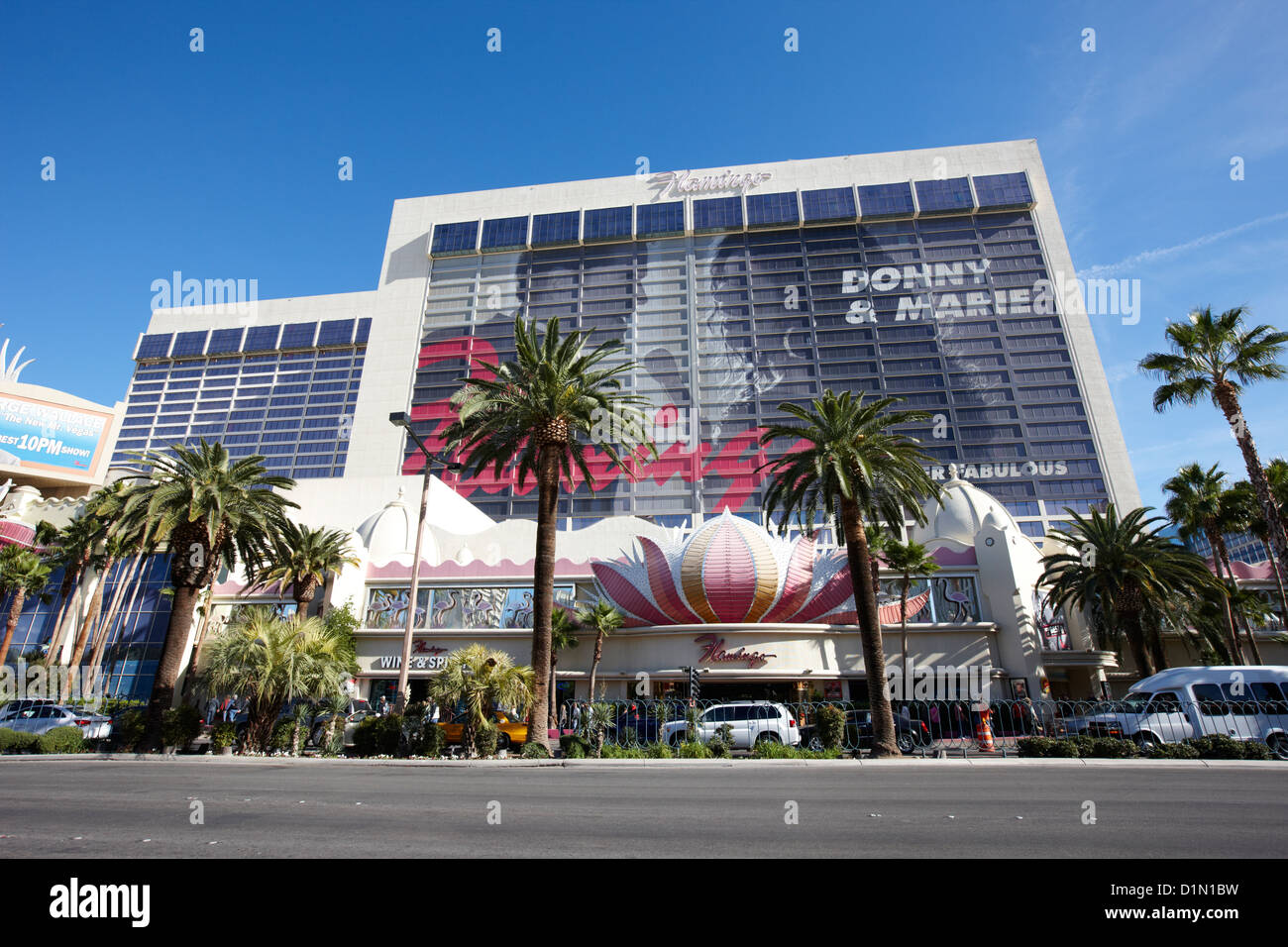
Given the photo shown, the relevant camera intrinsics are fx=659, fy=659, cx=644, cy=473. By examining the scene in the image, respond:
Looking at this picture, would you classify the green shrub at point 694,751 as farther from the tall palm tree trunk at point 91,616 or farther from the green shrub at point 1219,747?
the tall palm tree trunk at point 91,616

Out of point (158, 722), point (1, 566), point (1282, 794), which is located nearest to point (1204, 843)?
point (1282, 794)

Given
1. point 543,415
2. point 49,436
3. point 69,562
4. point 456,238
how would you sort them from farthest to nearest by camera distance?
point 456,238 → point 49,436 → point 69,562 → point 543,415

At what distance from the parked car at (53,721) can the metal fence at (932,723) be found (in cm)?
1929

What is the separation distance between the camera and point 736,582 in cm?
3344

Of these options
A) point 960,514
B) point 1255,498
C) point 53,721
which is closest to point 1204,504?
point 1255,498

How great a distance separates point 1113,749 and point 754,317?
92368mm

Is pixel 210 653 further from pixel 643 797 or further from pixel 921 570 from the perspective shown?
pixel 921 570

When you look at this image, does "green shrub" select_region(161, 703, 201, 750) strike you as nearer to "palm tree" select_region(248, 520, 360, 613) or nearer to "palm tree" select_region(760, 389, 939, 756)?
"palm tree" select_region(248, 520, 360, 613)

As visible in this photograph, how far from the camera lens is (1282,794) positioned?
36.5 feet

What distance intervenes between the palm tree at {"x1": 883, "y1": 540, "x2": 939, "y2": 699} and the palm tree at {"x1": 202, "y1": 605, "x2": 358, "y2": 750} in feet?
82.6

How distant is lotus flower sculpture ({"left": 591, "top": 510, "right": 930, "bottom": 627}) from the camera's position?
33.6 m

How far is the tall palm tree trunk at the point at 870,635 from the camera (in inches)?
844

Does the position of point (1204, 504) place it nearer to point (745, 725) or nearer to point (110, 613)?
point (745, 725)

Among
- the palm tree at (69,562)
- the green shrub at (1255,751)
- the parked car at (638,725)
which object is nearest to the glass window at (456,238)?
the palm tree at (69,562)
